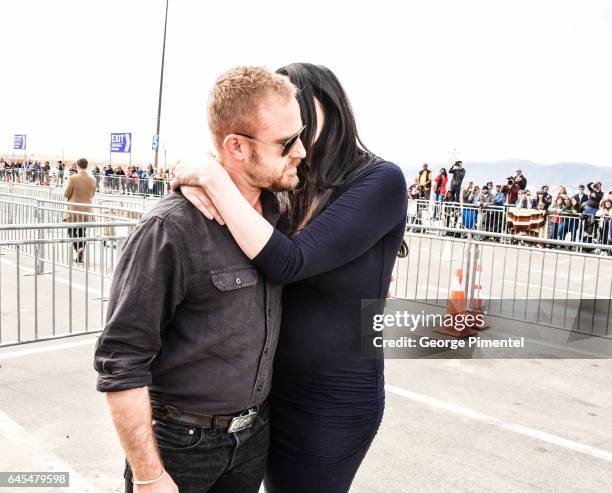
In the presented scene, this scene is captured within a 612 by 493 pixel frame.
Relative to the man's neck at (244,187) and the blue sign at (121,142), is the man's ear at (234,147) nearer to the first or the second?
the man's neck at (244,187)

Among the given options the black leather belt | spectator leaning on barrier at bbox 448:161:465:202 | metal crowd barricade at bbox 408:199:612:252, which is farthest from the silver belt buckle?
spectator leaning on barrier at bbox 448:161:465:202

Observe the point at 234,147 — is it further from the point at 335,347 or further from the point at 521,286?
the point at 521,286

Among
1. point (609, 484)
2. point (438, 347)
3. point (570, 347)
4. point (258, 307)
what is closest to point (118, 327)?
point (258, 307)

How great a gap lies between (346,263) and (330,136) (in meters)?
0.42

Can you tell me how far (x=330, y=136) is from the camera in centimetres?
198

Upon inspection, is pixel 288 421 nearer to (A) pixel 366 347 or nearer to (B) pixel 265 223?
(A) pixel 366 347

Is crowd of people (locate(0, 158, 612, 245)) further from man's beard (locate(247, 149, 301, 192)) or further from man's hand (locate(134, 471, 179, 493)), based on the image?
man's hand (locate(134, 471, 179, 493))

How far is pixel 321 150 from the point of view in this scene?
1.98 metres

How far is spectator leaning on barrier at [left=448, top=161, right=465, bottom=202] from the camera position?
1969cm

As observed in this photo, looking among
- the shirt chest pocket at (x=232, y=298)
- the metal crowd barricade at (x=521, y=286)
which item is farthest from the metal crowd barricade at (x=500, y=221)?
the shirt chest pocket at (x=232, y=298)

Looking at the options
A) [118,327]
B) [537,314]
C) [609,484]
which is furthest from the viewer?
[537,314]

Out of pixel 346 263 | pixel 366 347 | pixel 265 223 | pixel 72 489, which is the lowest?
pixel 72 489

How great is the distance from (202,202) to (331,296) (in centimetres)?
50

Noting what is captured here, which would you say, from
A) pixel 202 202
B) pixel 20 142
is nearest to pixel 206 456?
pixel 202 202
